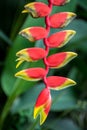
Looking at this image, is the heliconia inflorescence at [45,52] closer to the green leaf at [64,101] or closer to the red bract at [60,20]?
the red bract at [60,20]

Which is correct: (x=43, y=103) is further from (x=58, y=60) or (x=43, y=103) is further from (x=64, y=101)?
(x=64, y=101)

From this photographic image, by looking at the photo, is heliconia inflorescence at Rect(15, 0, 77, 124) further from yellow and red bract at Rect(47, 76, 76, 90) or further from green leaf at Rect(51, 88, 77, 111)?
green leaf at Rect(51, 88, 77, 111)

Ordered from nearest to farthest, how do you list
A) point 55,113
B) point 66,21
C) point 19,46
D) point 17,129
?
point 66,21, point 19,46, point 17,129, point 55,113

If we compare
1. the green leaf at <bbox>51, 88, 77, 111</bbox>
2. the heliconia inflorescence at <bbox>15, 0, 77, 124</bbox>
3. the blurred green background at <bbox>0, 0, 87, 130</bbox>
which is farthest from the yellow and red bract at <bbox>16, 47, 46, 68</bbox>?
the green leaf at <bbox>51, 88, 77, 111</bbox>

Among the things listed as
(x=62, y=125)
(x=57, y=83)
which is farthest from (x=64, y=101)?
(x=57, y=83)

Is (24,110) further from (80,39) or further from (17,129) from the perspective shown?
(80,39)

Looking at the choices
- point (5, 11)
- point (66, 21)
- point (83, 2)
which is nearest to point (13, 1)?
point (5, 11)

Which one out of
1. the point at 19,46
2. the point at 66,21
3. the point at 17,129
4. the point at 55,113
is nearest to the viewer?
the point at 66,21
